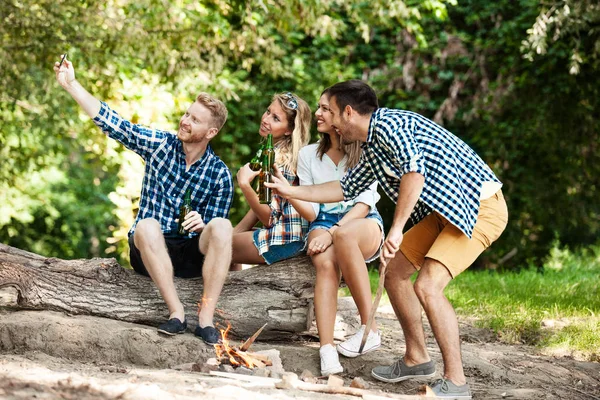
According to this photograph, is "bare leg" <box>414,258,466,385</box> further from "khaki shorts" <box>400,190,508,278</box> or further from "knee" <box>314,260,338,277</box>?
"knee" <box>314,260,338,277</box>

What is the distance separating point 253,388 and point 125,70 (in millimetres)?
6025

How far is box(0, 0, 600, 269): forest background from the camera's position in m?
8.76

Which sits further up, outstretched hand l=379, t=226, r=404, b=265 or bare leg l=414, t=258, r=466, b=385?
outstretched hand l=379, t=226, r=404, b=265

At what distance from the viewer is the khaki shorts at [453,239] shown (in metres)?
4.61

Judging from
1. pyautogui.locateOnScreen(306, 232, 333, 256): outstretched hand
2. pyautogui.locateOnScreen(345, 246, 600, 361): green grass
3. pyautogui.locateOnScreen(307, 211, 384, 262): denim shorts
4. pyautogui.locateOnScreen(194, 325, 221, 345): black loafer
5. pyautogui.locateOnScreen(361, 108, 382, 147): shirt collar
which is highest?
pyautogui.locateOnScreen(361, 108, 382, 147): shirt collar

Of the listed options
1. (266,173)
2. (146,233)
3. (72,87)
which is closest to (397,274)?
(266,173)

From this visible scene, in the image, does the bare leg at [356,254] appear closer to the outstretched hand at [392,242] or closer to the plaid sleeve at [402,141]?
the outstretched hand at [392,242]

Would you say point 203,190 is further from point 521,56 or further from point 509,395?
point 521,56

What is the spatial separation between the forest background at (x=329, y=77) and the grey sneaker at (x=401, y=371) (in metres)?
4.36

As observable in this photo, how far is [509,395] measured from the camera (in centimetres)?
466

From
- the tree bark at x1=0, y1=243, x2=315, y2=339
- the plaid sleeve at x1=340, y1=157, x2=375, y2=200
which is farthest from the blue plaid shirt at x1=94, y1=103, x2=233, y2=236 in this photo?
the plaid sleeve at x1=340, y1=157, x2=375, y2=200

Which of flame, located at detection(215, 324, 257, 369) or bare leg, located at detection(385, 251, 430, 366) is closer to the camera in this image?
flame, located at detection(215, 324, 257, 369)

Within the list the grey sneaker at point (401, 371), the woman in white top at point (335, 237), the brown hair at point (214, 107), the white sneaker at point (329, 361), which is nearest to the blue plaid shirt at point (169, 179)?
the brown hair at point (214, 107)

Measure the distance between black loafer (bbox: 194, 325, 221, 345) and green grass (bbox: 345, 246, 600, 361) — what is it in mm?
2557
